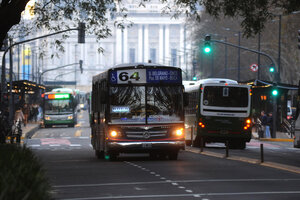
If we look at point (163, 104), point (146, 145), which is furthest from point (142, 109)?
point (146, 145)

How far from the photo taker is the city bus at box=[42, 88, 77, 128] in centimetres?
6650

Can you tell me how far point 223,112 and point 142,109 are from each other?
36.0 feet

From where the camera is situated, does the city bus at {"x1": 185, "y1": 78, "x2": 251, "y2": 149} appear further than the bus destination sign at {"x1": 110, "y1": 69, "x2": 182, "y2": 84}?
Yes

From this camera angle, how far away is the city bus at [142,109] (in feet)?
77.0

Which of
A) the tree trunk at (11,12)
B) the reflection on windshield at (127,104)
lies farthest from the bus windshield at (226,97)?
the tree trunk at (11,12)

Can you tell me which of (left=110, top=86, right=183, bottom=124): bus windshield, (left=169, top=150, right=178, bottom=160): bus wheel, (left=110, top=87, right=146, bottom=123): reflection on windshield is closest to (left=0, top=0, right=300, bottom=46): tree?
(left=110, top=86, right=183, bottom=124): bus windshield

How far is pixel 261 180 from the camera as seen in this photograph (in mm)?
16641

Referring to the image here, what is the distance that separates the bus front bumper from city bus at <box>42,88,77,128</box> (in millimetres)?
43142

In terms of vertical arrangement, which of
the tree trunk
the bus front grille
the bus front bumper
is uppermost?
the tree trunk

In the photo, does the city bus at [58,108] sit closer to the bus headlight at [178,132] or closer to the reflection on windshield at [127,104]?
the reflection on windshield at [127,104]

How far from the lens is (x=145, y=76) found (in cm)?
2397

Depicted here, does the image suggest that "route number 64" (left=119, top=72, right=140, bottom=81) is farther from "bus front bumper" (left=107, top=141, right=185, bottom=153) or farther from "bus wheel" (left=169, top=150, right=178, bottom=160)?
"bus wheel" (left=169, top=150, right=178, bottom=160)

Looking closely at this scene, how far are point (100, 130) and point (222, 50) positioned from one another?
62104mm

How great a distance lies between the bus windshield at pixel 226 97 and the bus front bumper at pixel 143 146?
34.9ft
